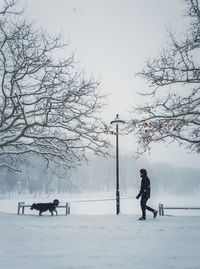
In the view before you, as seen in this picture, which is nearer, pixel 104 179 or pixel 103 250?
pixel 103 250

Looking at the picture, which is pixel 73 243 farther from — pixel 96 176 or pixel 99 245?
pixel 96 176

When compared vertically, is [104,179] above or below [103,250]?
below

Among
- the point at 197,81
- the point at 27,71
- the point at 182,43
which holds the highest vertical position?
the point at 182,43

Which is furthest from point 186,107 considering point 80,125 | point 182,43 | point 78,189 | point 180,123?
point 78,189

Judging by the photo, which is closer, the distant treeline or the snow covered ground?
the snow covered ground

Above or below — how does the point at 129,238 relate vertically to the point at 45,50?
below

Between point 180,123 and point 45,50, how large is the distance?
746cm

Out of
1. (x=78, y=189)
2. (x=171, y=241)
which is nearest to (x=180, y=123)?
(x=171, y=241)

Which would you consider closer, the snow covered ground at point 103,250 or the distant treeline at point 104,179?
the snow covered ground at point 103,250

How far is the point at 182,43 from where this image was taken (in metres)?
9.16

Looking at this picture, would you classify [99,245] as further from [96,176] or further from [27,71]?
[96,176]

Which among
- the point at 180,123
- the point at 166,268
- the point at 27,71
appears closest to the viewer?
the point at 166,268

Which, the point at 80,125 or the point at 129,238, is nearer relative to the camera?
the point at 129,238

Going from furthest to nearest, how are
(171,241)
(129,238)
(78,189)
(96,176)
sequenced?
(96,176)
(78,189)
(129,238)
(171,241)
